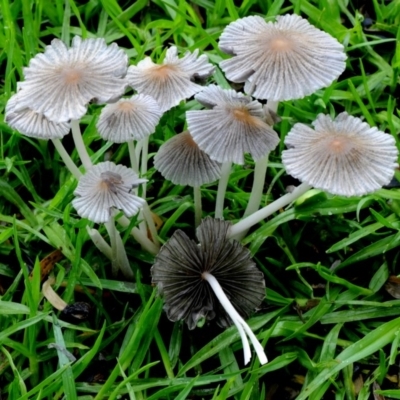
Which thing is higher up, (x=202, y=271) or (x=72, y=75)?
(x=72, y=75)

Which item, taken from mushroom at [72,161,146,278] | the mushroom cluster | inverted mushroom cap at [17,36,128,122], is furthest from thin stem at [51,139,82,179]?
inverted mushroom cap at [17,36,128,122]

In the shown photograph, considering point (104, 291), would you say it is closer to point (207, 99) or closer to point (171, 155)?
point (171, 155)

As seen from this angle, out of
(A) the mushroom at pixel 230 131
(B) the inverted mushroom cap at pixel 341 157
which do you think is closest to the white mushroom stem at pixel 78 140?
(A) the mushroom at pixel 230 131

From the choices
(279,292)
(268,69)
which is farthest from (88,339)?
(268,69)

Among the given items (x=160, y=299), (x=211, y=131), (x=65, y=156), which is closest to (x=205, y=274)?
(x=160, y=299)

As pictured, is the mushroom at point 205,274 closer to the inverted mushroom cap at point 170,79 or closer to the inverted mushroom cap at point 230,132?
the inverted mushroom cap at point 230,132

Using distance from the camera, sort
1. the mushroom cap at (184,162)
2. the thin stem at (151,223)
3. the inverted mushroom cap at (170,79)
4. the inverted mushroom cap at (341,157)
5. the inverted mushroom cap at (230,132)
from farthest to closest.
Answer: the thin stem at (151,223) → the mushroom cap at (184,162) → the inverted mushroom cap at (170,79) → the inverted mushroom cap at (230,132) → the inverted mushroom cap at (341,157)

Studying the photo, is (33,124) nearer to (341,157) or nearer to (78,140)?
(78,140)
